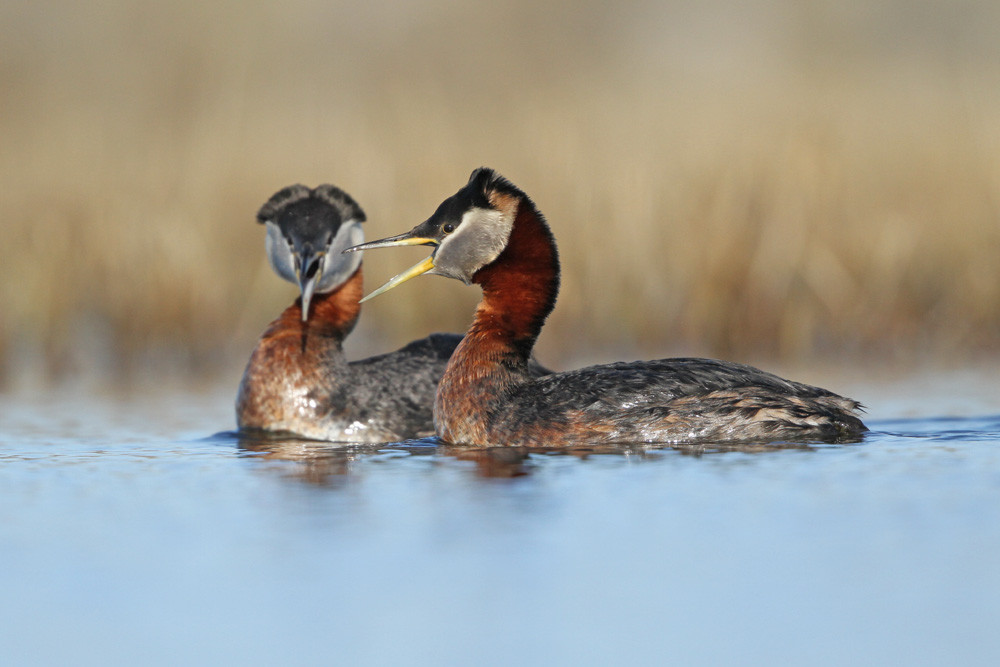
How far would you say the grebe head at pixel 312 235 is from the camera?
366 inches

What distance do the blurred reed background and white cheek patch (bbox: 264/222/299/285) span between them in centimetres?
186

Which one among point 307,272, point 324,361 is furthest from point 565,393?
point 307,272

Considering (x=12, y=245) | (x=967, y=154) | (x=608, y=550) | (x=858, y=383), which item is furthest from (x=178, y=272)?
(x=608, y=550)

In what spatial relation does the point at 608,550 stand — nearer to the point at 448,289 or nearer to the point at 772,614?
the point at 772,614

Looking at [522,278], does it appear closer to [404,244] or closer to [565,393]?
[404,244]

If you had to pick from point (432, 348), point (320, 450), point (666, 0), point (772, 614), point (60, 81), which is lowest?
point (772, 614)

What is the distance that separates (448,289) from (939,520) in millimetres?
7536

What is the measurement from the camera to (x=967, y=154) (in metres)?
13.5

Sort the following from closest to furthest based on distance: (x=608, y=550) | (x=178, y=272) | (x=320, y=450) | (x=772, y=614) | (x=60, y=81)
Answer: (x=772, y=614) < (x=608, y=550) < (x=320, y=450) < (x=178, y=272) < (x=60, y=81)

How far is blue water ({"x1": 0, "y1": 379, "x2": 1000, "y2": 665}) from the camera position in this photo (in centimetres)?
444

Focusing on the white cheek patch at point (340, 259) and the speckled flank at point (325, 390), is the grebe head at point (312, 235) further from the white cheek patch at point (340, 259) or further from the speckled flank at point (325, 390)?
the speckled flank at point (325, 390)

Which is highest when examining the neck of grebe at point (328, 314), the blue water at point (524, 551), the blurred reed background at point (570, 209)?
the blurred reed background at point (570, 209)

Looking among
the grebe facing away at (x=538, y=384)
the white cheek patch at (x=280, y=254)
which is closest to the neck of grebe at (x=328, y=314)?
the white cheek patch at (x=280, y=254)

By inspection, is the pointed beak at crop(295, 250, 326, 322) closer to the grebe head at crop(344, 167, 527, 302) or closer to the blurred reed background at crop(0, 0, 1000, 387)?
the grebe head at crop(344, 167, 527, 302)
